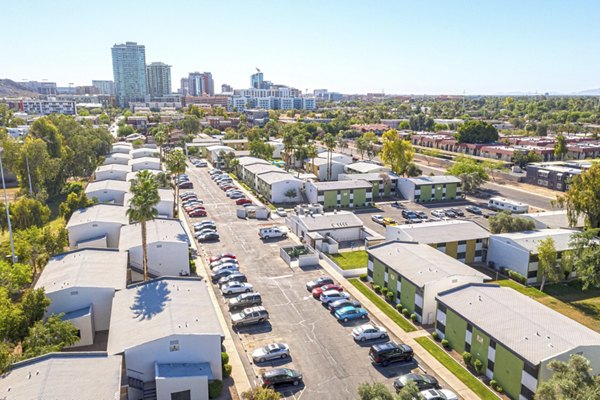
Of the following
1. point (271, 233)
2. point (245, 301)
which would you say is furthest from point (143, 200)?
point (271, 233)

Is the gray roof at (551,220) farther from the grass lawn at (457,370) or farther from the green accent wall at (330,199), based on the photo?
the grass lawn at (457,370)

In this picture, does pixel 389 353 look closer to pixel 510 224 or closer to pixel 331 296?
pixel 331 296

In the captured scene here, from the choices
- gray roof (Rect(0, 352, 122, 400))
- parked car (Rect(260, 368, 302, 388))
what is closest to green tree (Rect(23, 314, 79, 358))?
gray roof (Rect(0, 352, 122, 400))

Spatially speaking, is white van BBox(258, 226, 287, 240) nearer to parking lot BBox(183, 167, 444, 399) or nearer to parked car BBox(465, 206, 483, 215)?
parking lot BBox(183, 167, 444, 399)

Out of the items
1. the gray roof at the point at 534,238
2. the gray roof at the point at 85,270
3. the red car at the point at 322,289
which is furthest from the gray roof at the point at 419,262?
the gray roof at the point at 85,270

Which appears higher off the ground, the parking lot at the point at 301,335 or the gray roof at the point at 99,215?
the gray roof at the point at 99,215

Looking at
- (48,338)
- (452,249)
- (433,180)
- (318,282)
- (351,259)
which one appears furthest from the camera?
(433,180)
